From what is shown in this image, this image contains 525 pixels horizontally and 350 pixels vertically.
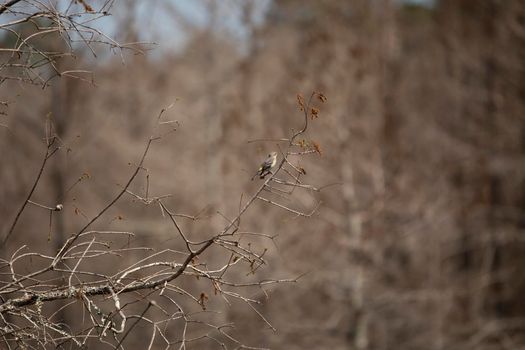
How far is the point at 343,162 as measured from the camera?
11.0 m

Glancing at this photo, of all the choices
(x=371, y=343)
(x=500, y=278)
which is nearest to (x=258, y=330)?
(x=371, y=343)

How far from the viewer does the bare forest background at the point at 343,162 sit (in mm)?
10898

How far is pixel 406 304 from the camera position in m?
12.1

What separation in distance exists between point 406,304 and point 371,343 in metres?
1.06

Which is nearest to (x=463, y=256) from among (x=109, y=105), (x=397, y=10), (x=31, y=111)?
(x=397, y=10)

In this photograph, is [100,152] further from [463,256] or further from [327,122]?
[463,256]

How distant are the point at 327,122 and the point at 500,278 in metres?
4.92

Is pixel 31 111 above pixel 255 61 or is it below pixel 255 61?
below

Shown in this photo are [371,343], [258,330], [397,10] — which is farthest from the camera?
[397,10]

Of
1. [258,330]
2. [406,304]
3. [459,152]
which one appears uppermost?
[459,152]

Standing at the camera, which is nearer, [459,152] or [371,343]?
[371,343]

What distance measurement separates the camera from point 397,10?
12.6 meters

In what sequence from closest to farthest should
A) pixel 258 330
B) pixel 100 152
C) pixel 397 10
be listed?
pixel 258 330 < pixel 397 10 < pixel 100 152

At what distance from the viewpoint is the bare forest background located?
429 inches
